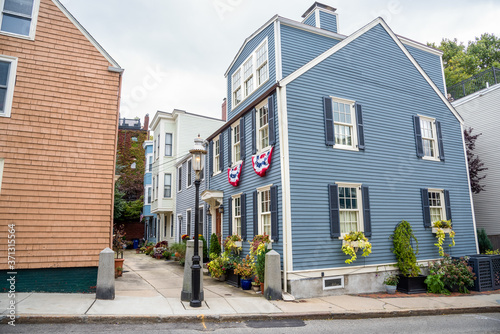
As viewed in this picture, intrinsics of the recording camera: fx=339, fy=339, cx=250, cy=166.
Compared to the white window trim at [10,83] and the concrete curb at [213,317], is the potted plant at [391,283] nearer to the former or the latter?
the concrete curb at [213,317]

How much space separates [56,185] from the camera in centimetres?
934

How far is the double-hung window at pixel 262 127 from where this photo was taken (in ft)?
37.7

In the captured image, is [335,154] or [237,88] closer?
[335,154]

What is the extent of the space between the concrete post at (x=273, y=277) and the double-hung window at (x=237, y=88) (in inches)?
317

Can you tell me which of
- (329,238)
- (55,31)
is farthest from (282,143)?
(55,31)

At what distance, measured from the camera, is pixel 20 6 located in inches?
384

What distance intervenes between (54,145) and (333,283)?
8998 millimetres

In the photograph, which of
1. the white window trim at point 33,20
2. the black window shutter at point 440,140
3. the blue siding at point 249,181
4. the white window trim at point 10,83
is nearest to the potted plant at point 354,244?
the blue siding at point 249,181

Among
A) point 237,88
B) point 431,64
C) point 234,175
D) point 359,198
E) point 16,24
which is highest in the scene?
point 431,64

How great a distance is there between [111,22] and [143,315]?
7.97 meters

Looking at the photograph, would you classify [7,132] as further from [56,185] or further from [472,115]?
[472,115]

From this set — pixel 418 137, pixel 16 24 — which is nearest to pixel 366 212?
pixel 418 137

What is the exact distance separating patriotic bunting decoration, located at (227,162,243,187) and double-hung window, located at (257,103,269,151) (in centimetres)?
144

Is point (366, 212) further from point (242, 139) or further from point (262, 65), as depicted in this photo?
point (262, 65)
